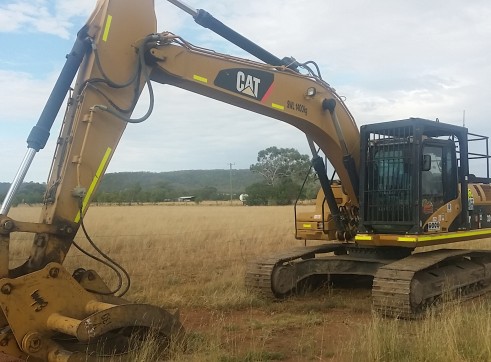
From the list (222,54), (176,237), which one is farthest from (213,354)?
(176,237)

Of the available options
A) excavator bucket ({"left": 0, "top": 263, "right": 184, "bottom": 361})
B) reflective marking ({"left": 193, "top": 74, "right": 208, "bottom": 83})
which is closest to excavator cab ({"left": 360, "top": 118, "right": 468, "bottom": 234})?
reflective marking ({"left": 193, "top": 74, "right": 208, "bottom": 83})

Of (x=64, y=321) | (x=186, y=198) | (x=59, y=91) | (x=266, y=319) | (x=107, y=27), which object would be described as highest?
(x=107, y=27)

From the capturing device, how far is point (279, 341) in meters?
6.86

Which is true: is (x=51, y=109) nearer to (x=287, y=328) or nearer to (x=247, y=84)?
(x=247, y=84)

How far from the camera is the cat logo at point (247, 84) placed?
743 cm

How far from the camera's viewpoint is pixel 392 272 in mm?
8242

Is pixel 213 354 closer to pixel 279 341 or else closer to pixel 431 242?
pixel 279 341

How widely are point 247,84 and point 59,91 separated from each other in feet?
8.44

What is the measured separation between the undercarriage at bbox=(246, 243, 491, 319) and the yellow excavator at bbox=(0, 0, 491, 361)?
24mm

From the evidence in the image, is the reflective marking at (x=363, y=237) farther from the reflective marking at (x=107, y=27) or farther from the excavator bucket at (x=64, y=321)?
the reflective marking at (x=107, y=27)

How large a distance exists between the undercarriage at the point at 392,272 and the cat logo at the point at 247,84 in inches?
124

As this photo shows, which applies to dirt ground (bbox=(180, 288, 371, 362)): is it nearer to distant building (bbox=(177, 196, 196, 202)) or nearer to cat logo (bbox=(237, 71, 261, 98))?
cat logo (bbox=(237, 71, 261, 98))

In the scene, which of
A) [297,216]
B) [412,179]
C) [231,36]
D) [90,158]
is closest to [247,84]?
[231,36]

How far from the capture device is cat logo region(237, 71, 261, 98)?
7.43 metres
